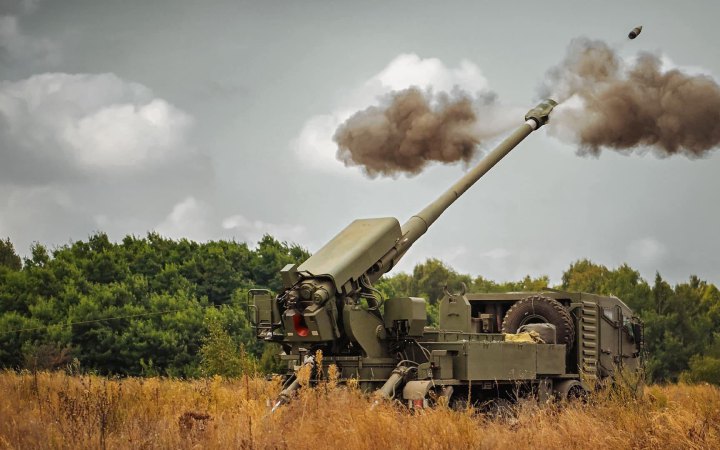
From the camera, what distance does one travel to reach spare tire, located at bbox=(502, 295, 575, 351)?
64.6 feet

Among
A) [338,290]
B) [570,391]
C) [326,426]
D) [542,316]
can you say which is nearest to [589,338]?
[542,316]

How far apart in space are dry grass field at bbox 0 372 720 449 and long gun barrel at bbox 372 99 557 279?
2.75 metres

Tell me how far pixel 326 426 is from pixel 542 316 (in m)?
8.34

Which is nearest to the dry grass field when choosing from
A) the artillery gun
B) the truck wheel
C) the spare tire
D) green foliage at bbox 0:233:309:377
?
the artillery gun

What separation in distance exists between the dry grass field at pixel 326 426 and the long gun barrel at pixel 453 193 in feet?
9.01

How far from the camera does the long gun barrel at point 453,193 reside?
16984 millimetres

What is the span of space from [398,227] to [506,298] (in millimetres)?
4778

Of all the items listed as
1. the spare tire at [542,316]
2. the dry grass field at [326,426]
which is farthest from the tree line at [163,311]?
the dry grass field at [326,426]

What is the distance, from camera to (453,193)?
18.8m

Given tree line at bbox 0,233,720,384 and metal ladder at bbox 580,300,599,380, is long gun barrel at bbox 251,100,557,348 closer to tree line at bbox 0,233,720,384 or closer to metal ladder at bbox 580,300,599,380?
metal ladder at bbox 580,300,599,380

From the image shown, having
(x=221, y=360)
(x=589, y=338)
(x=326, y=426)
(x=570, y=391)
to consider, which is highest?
(x=589, y=338)

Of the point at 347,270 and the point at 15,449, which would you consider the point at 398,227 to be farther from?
the point at 15,449

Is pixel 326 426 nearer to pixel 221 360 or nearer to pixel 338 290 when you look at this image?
pixel 338 290

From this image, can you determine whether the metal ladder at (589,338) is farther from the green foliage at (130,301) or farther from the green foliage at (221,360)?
the green foliage at (130,301)
